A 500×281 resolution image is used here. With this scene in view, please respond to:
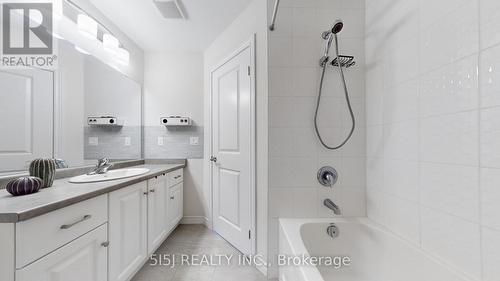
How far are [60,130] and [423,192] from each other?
241 cm

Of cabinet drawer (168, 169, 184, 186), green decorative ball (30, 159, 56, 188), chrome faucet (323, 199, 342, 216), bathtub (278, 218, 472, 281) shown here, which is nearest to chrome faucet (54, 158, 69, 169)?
green decorative ball (30, 159, 56, 188)

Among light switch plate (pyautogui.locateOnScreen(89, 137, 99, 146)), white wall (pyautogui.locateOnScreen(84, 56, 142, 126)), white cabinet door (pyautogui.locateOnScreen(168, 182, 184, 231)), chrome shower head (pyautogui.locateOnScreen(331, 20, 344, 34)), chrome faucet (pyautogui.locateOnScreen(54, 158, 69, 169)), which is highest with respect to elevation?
chrome shower head (pyautogui.locateOnScreen(331, 20, 344, 34))

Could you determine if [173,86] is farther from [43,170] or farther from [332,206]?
[332,206]

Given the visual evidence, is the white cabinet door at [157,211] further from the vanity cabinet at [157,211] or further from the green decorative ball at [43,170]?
the green decorative ball at [43,170]

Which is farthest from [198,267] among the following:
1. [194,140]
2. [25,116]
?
[25,116]

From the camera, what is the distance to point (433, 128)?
990mm

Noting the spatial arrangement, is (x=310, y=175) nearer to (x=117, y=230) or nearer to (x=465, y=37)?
(x=465, y=37)

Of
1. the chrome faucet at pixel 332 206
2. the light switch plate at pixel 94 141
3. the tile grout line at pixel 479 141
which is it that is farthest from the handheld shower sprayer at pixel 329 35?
the light switch plate at pixel 94 141

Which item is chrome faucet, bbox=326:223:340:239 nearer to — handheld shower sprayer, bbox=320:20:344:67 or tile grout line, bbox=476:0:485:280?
tile grout line, bbox=476:0:485:280

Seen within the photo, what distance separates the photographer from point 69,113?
64.7 inches

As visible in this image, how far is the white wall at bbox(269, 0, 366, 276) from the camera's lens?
5.05 ft

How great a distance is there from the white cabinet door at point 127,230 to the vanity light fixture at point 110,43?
1485 mm

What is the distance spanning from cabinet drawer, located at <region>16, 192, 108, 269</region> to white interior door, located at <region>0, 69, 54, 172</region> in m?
0.60

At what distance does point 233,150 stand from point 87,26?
1684 mm
